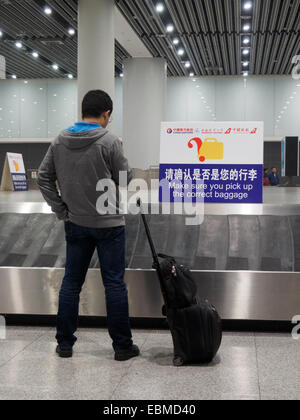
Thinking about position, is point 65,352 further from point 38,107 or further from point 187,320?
point 38,107

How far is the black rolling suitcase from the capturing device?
132 inches

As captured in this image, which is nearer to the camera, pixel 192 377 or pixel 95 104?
pixel 192 377

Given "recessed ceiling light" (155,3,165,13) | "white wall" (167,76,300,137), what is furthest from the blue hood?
"white wall" (167,76,300,137)

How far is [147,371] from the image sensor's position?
3.23 m

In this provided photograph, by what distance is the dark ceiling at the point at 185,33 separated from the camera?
45.1 ft

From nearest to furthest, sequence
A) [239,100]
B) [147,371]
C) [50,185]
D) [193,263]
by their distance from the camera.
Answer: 1. [147,371]
2. [50,185]
3. [193,263]
4. [239,100]

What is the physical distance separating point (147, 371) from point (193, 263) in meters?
1.50

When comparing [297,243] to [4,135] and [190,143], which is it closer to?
[190,143]

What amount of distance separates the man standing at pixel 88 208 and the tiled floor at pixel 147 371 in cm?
20

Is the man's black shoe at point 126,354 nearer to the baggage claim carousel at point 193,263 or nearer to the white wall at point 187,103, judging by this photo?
the baggage claim carousel at point 193,263

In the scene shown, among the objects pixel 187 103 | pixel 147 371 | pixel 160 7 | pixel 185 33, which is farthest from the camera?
pixel 187 103

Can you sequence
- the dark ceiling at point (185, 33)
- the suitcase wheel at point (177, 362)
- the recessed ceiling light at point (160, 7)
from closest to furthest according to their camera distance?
1. the suitcase wheel at point (177, 362)
2. the recessed ceiling light at point (160, 7)
3. the dark ceiling at point (185, 33)

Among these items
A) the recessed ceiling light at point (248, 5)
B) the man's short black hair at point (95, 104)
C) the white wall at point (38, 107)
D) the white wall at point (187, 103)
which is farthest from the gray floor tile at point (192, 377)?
the white wall at point (38, 107)

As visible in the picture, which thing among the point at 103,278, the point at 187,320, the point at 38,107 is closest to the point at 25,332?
the point at 103,278
